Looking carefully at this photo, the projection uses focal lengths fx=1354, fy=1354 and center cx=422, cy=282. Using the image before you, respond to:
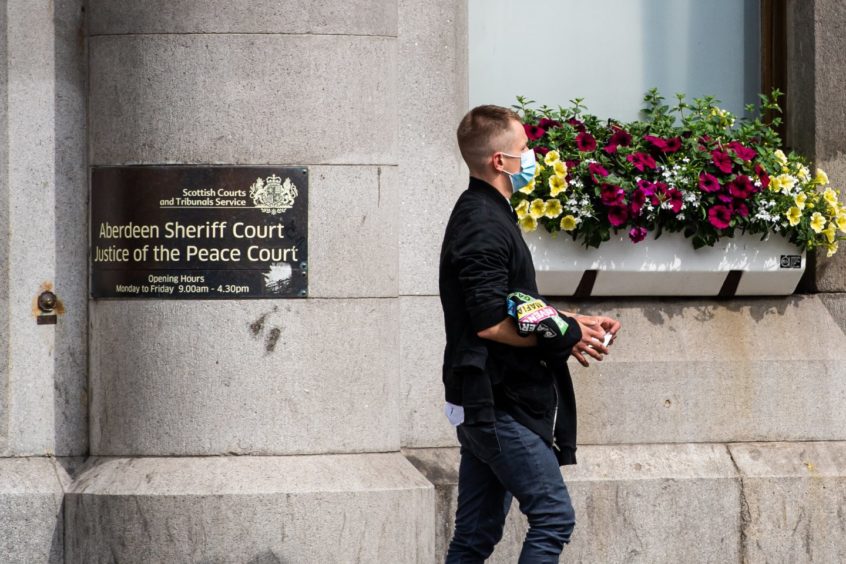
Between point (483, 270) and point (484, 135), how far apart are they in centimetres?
53

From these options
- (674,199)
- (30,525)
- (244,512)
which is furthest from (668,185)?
(30,525)

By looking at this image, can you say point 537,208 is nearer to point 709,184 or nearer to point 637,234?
point 637,234

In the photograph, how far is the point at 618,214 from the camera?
21.5ft

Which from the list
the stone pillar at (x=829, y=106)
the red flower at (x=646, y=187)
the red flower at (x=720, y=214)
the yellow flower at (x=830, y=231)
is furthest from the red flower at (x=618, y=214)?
the stone pillar at (x=829, y=106)

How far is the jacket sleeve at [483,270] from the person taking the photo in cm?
447

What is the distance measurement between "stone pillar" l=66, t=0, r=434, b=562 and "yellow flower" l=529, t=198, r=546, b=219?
92 centimetres

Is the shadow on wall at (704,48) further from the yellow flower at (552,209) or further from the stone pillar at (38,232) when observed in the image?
the stone pillar at (38,232)

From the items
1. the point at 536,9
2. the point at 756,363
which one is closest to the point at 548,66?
the point at 536,9

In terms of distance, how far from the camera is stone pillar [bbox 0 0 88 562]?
599 centimetres

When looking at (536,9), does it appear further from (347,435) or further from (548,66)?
(347,435)

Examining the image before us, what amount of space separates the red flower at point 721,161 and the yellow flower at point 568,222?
80cm

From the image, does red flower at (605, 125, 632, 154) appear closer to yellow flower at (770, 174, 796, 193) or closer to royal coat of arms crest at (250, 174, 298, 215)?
yellow flower at (770, 174, 796, 193)

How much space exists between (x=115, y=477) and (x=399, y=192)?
6.07ft

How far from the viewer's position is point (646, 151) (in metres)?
6.73
